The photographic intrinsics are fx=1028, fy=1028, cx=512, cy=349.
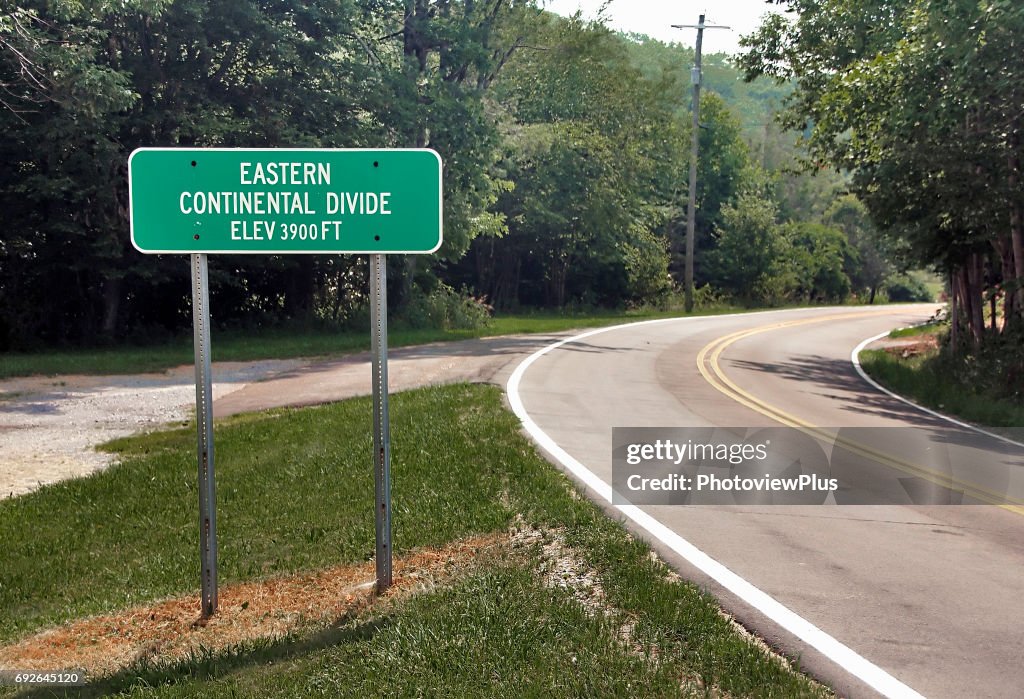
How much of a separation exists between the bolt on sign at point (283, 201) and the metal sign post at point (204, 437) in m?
0.04

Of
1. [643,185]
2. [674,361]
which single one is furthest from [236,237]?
[643,185]

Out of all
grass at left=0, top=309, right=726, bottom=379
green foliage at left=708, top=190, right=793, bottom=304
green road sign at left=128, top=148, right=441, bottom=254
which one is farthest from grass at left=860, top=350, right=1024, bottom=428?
green foliage at left=708, top=190, right=793, bottom=304

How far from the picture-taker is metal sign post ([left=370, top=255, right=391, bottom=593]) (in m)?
6.36

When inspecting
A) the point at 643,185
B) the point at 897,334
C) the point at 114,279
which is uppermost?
the point at 643,185

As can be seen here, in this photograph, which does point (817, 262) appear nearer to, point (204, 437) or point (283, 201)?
point (283, 201)

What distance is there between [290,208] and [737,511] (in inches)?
183

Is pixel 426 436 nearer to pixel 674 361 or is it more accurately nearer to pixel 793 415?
pixel 793 415

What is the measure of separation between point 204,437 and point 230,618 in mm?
1131

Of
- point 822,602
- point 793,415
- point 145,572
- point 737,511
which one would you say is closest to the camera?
point 822,602

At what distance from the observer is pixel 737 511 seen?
8.71 m

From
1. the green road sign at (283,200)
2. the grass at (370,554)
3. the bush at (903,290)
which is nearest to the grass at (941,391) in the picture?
the grass at (370,554)

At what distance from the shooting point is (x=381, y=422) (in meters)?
6.41

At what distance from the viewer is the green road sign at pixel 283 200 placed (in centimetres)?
621

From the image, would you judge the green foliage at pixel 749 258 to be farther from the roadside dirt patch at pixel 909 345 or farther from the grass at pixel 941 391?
the grass at pixel 941 391
